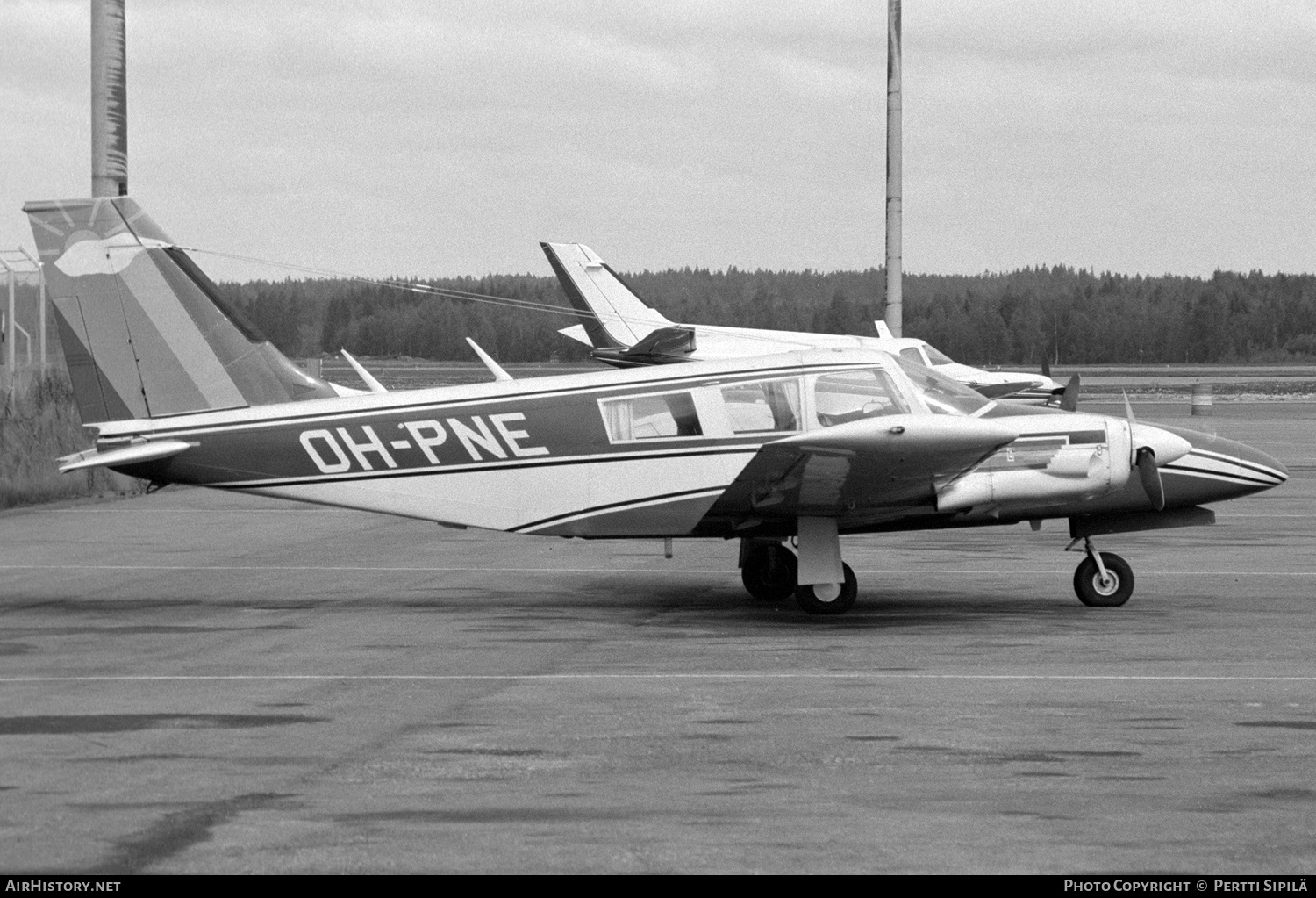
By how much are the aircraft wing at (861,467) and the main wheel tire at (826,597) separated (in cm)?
59

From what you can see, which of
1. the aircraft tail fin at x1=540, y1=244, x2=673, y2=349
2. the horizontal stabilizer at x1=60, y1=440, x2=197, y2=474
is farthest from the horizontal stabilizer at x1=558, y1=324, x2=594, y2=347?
the horizontal stabilizer at x1=60, y1=440, x2=197, y2=474

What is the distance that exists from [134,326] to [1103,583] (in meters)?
8.68

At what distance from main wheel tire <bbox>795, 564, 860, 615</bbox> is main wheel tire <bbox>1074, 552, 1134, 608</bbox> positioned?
204cm

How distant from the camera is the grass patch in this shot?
24984mm

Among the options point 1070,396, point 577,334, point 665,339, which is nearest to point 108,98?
point 665,339

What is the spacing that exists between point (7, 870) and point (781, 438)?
339 inches

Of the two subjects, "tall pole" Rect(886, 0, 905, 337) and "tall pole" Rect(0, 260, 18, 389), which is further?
"tall pole" Rect(886, 0, 905, 337)

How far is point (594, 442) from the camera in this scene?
45.8 ft

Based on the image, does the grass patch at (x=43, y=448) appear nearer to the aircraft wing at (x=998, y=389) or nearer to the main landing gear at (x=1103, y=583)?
the main landing gear at (x=1103, y=583)

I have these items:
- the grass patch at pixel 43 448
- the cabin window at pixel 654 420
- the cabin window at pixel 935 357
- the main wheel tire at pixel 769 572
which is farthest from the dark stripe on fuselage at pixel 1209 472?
the cabin window at pixel 935 357

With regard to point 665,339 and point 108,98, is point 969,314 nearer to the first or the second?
point 665,339

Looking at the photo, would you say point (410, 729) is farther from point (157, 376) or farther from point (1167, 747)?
point (157, 376)

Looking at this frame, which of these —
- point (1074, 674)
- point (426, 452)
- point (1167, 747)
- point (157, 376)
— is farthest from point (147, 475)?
point (1167, 747)

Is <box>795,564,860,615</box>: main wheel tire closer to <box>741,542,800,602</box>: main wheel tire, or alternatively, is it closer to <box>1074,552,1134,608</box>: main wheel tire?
<box>741,542,800,602</box>: main wheel tire
